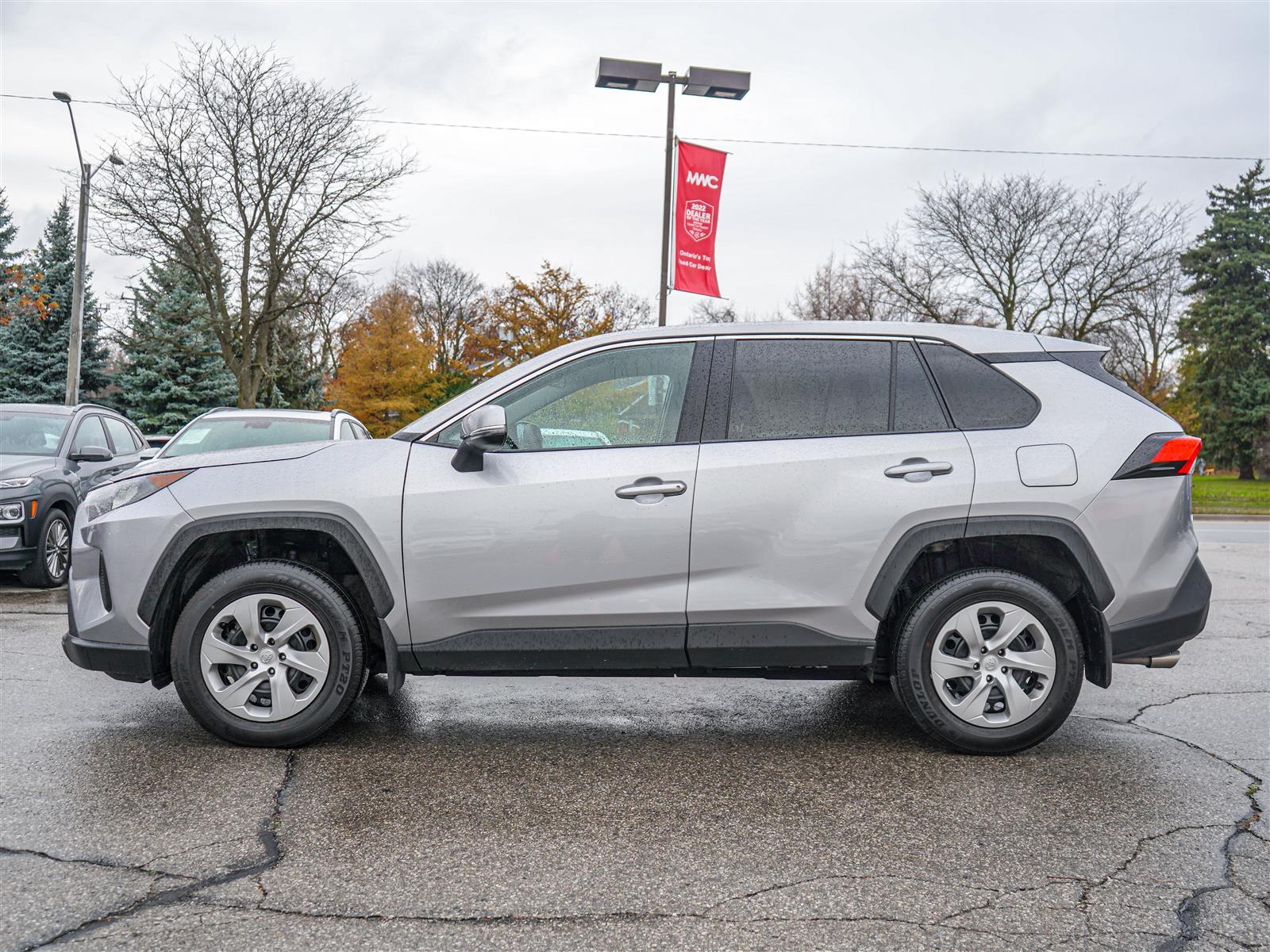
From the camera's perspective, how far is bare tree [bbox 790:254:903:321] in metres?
40.7

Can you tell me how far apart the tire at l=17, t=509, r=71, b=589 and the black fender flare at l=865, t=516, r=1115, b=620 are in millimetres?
7738

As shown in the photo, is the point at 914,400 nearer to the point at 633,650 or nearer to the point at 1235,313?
the point at 633,650

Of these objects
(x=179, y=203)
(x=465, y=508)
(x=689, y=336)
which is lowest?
(x=465, y=508)

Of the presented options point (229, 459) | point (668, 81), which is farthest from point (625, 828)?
point (668, 81)

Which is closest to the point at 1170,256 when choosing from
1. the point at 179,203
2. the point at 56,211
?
the point at 179,203

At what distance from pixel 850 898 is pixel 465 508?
84.2 inches

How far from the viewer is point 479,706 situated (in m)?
5.38

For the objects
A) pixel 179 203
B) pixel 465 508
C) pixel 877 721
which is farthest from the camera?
pixel 179 203

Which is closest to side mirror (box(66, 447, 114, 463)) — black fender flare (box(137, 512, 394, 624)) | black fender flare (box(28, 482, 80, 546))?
black fender flare (box(28, 482, 80, 546))

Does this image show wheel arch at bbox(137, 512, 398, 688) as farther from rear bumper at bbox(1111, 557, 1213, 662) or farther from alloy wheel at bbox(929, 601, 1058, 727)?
rear bumper at bbox(1111, 557, 1213, 662)

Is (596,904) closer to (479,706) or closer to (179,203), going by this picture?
(479,706)

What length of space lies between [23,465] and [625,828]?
8.22 m

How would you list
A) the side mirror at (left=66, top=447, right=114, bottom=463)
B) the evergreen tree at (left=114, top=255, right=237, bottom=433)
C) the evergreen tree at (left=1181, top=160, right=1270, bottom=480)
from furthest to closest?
the evergreen tree at (left=1181, top=160, right=1270, bottom=480) < the evergreen tree at (left=114, top=255, right=237, bottom=433) < the side mirror at (left=66, top=447, right=114, bottom=463)

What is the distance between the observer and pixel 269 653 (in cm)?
442
